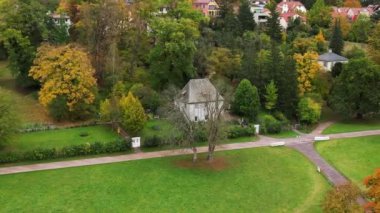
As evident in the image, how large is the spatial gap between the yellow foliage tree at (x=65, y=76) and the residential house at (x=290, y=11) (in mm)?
48906

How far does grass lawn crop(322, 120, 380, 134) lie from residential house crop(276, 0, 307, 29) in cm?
3625

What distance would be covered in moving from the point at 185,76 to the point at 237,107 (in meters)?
8.89

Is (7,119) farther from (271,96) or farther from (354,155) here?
(354,155)

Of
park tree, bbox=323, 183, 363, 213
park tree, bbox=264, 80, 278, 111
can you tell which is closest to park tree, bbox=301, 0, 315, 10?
park tree, bbox=264, 80, 278, 111

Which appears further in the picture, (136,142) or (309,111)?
(309,111)

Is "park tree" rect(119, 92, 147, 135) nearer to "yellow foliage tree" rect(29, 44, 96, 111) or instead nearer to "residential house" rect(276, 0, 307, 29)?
"yellow foliage tree" rect(29, 44, 96, 111)

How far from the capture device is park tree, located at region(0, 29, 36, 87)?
193ft

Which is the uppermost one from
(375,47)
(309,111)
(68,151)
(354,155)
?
(375,47)

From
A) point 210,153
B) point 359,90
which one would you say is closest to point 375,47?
point 359,90

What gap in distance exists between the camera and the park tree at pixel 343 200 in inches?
1219

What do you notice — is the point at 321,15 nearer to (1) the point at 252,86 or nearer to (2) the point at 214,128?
(1) the point at 252,86

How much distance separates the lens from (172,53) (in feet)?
193

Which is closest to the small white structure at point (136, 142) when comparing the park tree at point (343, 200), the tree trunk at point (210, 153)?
the tree trunk at point (210, 153)

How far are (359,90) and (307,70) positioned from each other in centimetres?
730
